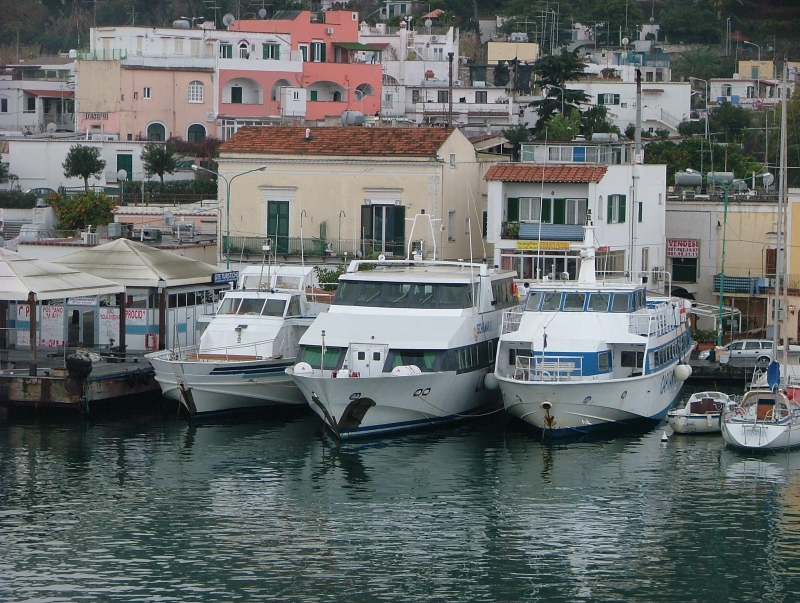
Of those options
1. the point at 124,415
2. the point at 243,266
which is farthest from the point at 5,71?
the point at 124,415

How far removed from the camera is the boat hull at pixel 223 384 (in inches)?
1860

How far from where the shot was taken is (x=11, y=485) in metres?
39.1

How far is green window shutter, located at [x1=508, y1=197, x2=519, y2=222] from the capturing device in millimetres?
60094

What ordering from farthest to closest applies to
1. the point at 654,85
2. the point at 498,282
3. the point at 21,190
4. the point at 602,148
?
the point at 654,85 → the point at 21,190 → the point at 602,148 → the point at 498,282

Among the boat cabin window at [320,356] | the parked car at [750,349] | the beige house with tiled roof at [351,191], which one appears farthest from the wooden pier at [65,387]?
the parked car at [750,349]

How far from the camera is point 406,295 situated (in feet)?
154

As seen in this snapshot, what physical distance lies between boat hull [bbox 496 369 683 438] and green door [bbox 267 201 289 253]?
1884cm

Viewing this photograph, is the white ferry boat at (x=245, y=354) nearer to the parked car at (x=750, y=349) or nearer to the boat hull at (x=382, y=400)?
the boat hull at (x=382, y=400)

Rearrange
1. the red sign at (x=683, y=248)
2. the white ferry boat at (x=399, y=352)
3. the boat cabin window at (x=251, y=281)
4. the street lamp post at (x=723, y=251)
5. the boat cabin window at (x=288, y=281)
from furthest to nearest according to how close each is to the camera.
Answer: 1. the red sign at (x=683, y=248)
2. the street lamp post at (x=723, y=251)
3. the boat cabin window at (x=288, y=281)
4. the boat cabin window at (x=251, y=281)
5. the white ferry boat at (x=399, y=352)

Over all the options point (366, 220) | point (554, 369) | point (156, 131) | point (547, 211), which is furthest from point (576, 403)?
point (156, 131)

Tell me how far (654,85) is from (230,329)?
71992 millimetres

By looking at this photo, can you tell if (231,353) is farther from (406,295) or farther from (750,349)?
(750,349)

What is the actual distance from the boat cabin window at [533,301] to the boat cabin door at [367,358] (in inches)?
199

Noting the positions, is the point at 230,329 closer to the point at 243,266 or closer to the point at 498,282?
the point at 498,282
